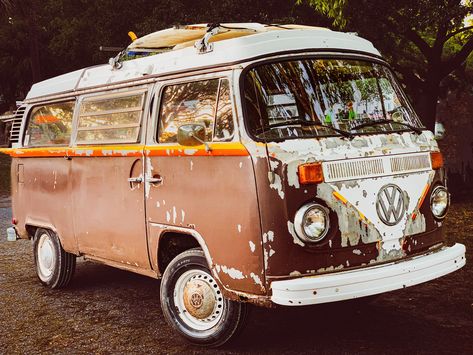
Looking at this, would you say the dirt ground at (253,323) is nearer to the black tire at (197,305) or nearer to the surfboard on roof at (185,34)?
the black tire at (197,305)

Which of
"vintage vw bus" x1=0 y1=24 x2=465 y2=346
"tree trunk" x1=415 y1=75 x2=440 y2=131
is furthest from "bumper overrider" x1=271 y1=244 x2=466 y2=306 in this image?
"tree trunk" x1=415 y1=75 x2=440 y2=131

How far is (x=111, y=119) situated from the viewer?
5.99 meters

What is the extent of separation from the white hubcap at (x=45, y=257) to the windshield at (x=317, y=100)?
362 cm

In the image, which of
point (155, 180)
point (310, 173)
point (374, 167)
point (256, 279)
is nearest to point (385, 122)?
point (374, 167)

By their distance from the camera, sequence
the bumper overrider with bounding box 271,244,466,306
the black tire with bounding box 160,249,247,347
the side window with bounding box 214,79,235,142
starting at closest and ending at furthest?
1. the bumper overrider with bounding box 271,244,466,306
2. the side window with bounding box 214,79,235,142
3. the black tire with bounding box 160,249,247,347

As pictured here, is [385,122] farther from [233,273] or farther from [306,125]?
[233,273]

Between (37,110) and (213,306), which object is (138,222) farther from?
(37,110)

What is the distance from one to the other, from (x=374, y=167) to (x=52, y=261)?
4.13 metres

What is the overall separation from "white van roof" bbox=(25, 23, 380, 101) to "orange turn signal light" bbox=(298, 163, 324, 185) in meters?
0.94

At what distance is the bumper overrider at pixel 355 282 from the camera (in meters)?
4.20

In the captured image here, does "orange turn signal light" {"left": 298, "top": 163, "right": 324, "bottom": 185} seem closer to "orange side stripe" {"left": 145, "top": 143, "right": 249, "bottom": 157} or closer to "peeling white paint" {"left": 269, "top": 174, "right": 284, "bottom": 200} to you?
"peeling white paint" {"left": 269, "top": 174, "right": 284, "bottom": 200}

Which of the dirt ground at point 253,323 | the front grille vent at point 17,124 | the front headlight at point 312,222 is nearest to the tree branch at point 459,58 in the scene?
the dirt ground at point 253,323

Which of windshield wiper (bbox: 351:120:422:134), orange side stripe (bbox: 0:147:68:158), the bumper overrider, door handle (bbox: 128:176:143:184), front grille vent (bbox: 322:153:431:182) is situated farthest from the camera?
orange side stripe (bbox: 0:147:68:158)

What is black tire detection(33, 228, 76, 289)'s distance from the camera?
7.04 metres
